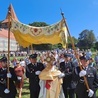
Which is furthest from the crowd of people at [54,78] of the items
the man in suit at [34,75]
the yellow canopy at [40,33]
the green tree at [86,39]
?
the green tree at [86,39]

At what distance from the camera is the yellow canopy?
9523 millimetres

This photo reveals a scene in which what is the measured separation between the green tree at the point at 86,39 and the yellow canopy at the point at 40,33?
379 feet

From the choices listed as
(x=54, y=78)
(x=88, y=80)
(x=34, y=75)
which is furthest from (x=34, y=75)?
(x=88, y=80)

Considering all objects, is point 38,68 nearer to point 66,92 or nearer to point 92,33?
point 66,92

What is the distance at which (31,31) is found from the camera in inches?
395

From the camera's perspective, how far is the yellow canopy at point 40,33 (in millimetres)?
9523

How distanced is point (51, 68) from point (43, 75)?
29 centimetres

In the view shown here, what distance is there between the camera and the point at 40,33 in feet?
32.8

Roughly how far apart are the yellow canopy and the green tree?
379 feet

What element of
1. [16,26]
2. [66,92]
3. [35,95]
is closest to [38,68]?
[35,95]

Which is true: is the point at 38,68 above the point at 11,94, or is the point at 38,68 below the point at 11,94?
above

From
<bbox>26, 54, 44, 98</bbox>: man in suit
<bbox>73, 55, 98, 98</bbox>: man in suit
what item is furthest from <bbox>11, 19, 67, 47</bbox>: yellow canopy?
<bbox>73, 55, 98, 98</bbox>: man in suit

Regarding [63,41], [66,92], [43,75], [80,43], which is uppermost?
[80,43]

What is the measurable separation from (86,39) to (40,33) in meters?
127
